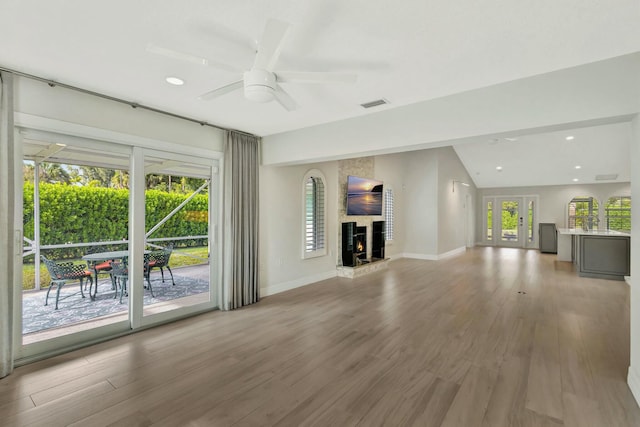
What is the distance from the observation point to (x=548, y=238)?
1075 centimetres

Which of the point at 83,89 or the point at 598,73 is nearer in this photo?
the point at 598,73

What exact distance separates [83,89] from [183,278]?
255 cm

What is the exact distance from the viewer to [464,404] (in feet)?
7.47

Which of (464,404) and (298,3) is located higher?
(298,3)

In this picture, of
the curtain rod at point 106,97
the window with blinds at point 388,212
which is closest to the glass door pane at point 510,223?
the window with blinds at point 388,212

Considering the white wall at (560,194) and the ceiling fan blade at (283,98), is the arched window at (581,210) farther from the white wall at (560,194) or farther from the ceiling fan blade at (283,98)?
the ceiling fan blade at (283,98)

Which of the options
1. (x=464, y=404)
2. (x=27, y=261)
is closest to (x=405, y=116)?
(x=464, y=404)

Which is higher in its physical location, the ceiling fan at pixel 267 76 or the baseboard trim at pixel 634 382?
the ceiling fan at pixel 267 76

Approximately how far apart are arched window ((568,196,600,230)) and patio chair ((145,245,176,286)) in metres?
13.2

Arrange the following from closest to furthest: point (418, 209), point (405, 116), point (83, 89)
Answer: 1. point (83, 89)
2. point (405, 116)
3. point (418, 209)

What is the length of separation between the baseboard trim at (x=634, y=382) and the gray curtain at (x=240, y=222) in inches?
167

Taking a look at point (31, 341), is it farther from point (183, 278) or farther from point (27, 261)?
point (183, 278)

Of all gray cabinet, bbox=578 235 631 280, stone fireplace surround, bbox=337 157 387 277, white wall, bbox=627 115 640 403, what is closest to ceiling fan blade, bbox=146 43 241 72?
white wall, bbox=627 115 640 403

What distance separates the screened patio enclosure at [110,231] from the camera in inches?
121
